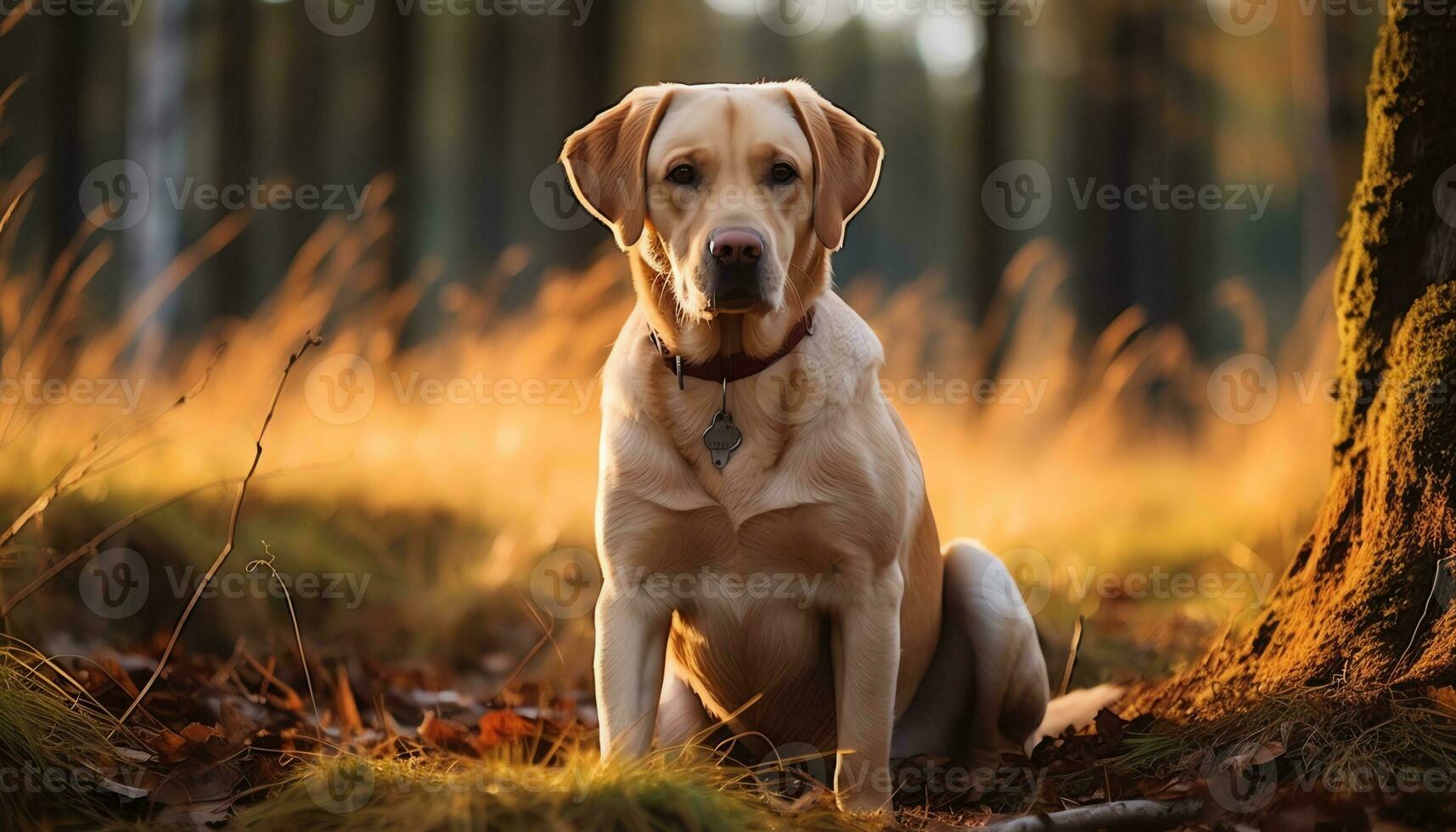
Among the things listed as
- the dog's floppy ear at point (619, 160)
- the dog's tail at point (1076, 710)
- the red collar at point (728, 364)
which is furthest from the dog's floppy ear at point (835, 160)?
the dog's tail at point (1076, 710)

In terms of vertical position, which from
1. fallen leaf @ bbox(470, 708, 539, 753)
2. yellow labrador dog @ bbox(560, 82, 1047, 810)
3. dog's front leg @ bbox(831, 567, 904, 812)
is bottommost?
fallen leaf @ bbox(470, 708, 539, 753)

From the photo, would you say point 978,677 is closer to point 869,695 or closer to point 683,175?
point 869,695

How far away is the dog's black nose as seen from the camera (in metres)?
2.44

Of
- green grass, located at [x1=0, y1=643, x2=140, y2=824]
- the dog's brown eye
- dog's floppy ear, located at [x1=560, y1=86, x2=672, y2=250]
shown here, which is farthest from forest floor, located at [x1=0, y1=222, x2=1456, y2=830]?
the dog's brown eye

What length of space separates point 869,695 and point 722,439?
69cm

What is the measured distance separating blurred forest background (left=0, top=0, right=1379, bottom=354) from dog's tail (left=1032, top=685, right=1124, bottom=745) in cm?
344

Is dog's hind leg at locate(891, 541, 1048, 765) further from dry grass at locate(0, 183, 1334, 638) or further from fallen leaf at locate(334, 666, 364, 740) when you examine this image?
dry grass at locate(0, 183, 1334, 638)

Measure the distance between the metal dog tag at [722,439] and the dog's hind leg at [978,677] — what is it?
1.01m

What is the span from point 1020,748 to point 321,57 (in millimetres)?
18133

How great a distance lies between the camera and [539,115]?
18828 mm

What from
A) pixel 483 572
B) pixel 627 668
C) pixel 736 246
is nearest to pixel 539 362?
pixel 483 572

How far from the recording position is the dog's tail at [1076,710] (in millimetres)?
3285

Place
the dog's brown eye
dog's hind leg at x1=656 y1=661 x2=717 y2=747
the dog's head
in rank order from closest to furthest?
the dog's head
the dog's brown eye
dog's hind leg at x1=656 y1=661 x2=717 y2=747

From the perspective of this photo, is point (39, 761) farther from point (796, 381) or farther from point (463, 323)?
point (463, 323)
